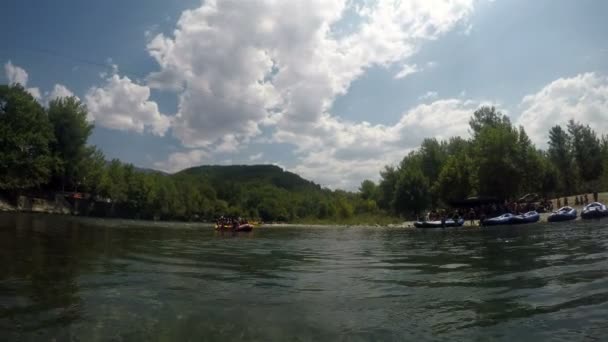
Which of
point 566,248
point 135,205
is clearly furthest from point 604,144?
point 135,205

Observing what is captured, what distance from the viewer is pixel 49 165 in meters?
65.9

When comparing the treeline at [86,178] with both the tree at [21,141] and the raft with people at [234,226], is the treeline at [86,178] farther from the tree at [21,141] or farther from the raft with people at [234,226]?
the raft with people at [234,226]

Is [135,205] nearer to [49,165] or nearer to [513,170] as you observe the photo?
[49,165]

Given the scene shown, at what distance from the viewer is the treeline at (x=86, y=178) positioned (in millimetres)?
60406

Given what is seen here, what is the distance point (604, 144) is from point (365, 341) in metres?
92.6

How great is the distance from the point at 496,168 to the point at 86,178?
251 ft

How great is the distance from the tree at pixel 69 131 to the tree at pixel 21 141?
5.35m

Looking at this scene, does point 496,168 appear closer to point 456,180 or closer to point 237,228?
point 456,180

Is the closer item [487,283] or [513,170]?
[487,283]

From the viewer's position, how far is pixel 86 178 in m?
82.7

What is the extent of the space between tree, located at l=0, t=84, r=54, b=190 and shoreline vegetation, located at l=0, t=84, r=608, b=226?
14 cm

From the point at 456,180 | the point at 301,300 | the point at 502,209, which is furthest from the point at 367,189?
the point at 301,300

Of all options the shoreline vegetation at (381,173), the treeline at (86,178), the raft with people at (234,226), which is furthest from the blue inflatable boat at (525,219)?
the treeline at (86,178)

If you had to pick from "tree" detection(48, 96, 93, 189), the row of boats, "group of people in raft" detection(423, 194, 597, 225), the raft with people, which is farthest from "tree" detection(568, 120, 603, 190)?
"tree" detection(48, 96, 93, 189)
